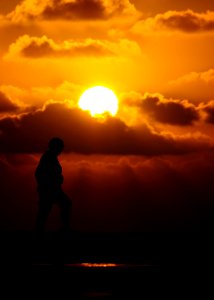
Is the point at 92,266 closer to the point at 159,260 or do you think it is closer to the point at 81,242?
the point at 159,260

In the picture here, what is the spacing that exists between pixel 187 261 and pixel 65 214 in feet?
14.2

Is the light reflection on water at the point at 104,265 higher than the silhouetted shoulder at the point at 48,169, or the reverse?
the silhouetted shoulder at the point at 48,169

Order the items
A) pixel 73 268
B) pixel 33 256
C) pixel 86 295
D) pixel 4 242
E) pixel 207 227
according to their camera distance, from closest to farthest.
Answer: pixel 86 295 < pixel 73 268 < pixel 33 256 < pixel 4 242 < pixel 207 227

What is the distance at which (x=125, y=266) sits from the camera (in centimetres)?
1265

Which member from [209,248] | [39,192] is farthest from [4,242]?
[209,248]

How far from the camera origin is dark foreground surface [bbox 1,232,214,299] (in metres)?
10.0

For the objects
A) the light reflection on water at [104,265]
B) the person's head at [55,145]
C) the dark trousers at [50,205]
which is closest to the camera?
the light reflection on water at [104,265]

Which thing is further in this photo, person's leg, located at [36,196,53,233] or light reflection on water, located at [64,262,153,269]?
person's leg, located at [36,196,53,233]

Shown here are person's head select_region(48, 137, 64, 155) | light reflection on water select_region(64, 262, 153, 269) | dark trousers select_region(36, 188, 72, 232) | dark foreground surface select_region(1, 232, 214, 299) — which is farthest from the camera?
dark trousers select_region(36, 188, 72, 232)

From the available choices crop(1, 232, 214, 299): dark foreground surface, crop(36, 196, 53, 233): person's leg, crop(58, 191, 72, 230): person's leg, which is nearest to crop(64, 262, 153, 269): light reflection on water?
crop(1, 232, 214, 299): dark foreground surface

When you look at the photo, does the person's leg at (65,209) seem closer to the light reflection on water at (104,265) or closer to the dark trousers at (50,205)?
the dark trousers at (50,205)

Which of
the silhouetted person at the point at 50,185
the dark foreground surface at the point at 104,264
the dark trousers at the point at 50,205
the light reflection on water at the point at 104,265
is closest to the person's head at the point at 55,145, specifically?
the silhouetted person at the point at 50,185

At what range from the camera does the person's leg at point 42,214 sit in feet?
56.2

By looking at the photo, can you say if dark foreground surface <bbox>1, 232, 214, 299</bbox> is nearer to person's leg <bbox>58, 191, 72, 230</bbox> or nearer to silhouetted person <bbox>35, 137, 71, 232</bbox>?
person's leg <bbox>58, 191, 72, 230</bbox>
